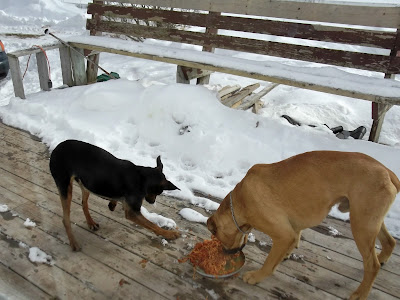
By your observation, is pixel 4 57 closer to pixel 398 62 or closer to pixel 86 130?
pixel 86 130

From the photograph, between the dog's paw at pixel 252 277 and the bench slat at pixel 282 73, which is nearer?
the dog's paw at pixel 252 277

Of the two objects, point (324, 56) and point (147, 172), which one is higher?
point (324, 56)

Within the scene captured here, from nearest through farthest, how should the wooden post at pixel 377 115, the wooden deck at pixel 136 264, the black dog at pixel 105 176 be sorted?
1. the wooden deck at pixel 136 264
2. the black dog at pixel 105 176
3. the wooden post at pixel 377 115

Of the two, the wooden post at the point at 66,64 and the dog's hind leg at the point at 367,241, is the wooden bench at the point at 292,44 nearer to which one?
the wooden post at the point at 66,64

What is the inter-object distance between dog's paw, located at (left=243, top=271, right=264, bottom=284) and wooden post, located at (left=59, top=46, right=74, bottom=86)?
17.8 ft

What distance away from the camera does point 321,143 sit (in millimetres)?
4477

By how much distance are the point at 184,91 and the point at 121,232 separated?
2562mm

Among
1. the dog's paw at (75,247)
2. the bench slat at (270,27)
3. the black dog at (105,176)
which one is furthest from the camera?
the bench slat at (270,27)

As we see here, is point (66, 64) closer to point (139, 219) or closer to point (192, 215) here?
point (192, 215)

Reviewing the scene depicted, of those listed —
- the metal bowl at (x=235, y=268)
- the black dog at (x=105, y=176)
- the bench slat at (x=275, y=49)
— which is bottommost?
the metal bowl at (x=235, y=268)

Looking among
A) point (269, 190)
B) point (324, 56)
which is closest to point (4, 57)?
point (324, 56)

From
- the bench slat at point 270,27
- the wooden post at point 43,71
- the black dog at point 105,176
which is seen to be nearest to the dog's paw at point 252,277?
the black dog at point 105,176

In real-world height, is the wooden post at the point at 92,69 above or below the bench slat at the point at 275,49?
below

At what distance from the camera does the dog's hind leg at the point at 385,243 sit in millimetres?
2672
